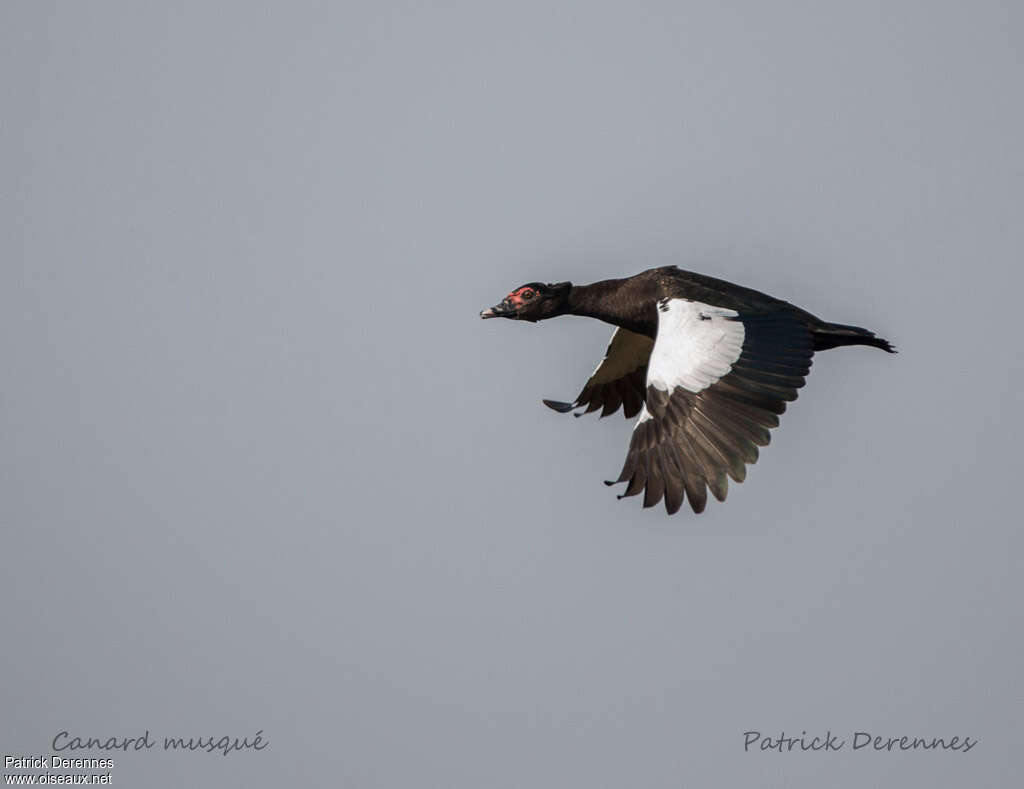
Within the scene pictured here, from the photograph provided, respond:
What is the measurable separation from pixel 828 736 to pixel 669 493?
22.1 feet

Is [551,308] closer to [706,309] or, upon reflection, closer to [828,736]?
[706,309]

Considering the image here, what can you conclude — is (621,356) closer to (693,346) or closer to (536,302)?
(536,302)

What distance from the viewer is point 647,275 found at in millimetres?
19906

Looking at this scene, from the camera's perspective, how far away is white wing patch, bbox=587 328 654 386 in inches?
853

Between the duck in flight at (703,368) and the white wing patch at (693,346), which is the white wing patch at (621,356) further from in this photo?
the white wing patch at (693,346)

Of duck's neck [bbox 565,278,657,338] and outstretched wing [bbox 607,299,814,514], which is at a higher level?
duck's neck [bbox 565,278,657,338]

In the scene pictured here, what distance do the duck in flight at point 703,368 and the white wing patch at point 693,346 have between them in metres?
0.01

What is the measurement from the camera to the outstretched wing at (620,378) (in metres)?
21.8

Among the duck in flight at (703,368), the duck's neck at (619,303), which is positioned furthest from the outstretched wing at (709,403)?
the duck's neck at (619,303)

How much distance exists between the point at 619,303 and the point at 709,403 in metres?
3.14

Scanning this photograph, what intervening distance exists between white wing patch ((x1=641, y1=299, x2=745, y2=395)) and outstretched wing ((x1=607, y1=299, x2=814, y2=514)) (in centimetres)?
1

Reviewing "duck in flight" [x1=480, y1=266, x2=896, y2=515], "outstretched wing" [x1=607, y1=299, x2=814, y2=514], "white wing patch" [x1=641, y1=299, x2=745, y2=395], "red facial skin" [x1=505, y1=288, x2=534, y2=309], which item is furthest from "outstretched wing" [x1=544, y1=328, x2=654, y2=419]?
"outstretched wing" [x1=607, y1=299, x2=814, y2=514]

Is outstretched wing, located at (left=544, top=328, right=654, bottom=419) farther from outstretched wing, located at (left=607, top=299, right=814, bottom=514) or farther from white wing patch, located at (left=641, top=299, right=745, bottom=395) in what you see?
outstretched wing, located at (left=607, top=299, right=814, bottom=514)

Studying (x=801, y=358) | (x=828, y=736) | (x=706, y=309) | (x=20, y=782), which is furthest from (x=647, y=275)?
(x=20, y=782)
